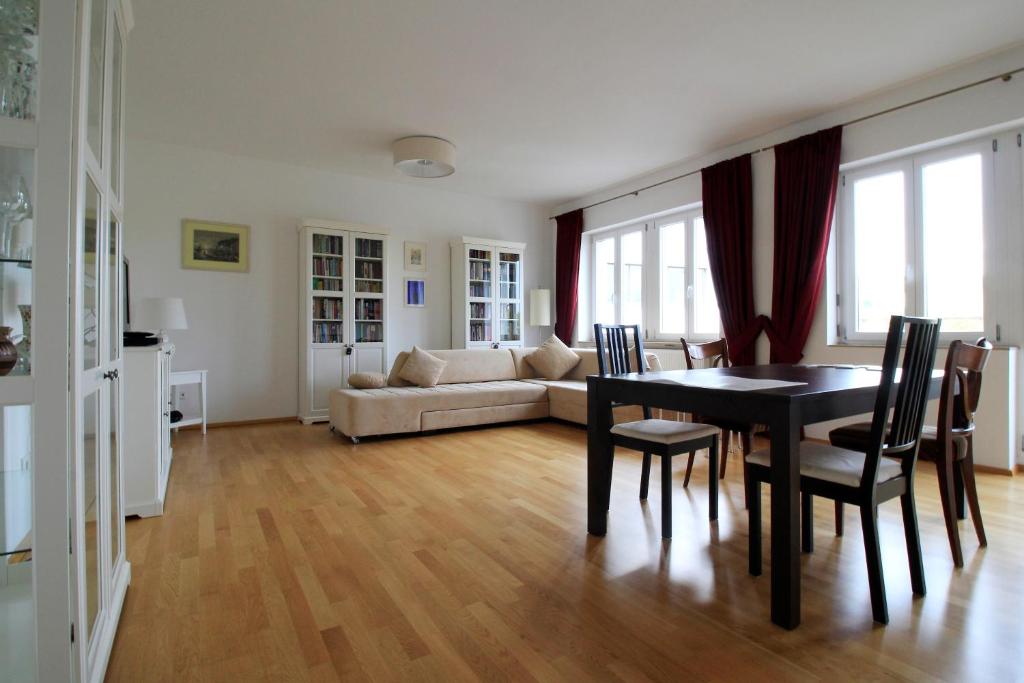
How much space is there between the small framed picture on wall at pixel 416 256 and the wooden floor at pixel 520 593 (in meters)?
3.70

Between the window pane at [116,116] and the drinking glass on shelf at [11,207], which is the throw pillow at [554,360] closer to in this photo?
the window pane at [116,116]

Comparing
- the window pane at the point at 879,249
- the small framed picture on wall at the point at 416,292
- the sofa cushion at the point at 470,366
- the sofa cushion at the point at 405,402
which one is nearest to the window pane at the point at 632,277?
the sofa cushion at the point at 470,366

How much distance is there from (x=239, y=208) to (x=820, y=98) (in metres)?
5.33

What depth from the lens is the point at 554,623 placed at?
63.4 inches

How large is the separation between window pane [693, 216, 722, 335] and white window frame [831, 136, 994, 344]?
1.21 metres

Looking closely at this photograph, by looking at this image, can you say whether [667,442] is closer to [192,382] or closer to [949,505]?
[949,505]

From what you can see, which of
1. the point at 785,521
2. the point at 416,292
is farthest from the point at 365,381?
the point at 785,521

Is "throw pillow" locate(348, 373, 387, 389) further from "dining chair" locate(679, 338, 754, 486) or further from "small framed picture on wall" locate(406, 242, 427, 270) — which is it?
"dining chair" locate(679, 338, 754, 486)

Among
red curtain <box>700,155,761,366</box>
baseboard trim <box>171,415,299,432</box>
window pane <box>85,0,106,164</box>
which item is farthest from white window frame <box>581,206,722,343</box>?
window pane <box>85,0,106,164</box>

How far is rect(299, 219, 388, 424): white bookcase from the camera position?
17.6ft

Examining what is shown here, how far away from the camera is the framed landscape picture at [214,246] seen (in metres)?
5.05

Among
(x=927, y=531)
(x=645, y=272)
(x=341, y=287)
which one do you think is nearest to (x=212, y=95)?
(x=341, y=287)

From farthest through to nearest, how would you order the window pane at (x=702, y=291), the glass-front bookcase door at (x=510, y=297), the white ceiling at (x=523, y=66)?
the glass-front bookcase door at (x=510, y=297)
the window pane at (x=702, y=291)
the white ceiling at (x=523, y=66)

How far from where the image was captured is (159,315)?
419cm
